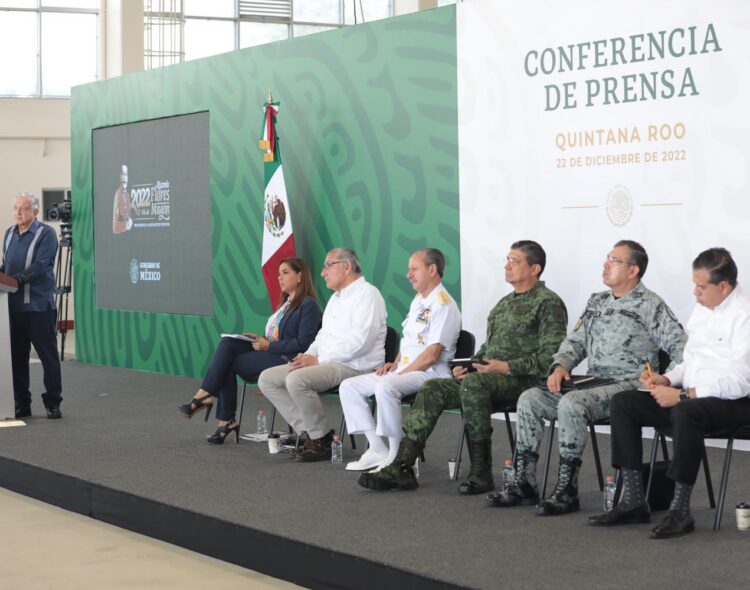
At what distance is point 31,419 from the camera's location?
293 inches

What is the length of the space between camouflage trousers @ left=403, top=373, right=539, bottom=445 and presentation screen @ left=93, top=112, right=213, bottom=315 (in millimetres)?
4660

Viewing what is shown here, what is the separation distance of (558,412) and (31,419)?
13.1 ft

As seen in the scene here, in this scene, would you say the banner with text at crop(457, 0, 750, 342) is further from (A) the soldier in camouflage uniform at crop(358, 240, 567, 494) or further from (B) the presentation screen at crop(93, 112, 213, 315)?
(B) the presentation screen at crop(93, 112, 213, 315)

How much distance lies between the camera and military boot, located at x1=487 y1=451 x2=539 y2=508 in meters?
4.63

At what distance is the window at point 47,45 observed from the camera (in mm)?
14789

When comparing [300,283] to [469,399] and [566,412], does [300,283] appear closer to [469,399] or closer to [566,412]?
[469,399]

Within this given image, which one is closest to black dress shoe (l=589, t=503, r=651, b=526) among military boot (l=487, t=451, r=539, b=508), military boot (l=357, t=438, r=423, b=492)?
military boot (l=487, t=451, r=539, b=508)

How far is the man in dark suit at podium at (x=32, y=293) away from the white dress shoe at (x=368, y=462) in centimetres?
265

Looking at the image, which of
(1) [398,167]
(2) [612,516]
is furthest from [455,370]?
(1) [398,167]

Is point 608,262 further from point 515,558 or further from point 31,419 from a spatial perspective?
point 31,419

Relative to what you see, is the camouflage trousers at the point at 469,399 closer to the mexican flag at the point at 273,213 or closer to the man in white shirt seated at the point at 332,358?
the man in white shirt seated at the point at 332,358

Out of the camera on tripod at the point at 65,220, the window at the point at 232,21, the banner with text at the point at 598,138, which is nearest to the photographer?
the banner with text at the point at 598,138

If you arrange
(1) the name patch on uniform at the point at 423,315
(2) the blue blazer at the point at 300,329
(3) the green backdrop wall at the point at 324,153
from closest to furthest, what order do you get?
1. (1) the name patch on uniform at the point at 423,315
2. (2) the blue blazer at the point at 300,329
3. (3) the green backdrop wall at the point at 324,153

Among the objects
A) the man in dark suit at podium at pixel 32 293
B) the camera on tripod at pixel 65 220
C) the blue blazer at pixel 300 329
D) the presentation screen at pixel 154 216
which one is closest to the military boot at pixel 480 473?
the blue blazer at pixel 300 329
